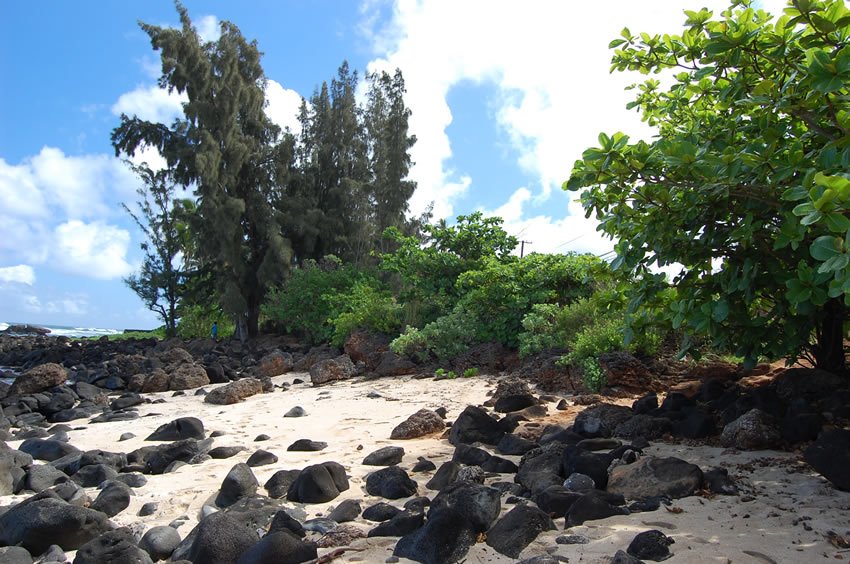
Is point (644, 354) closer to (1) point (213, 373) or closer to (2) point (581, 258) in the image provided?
(2) point (581, 258)

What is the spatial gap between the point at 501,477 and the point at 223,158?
2312 centimetres

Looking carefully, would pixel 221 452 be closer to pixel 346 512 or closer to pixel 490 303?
pixel 346 512

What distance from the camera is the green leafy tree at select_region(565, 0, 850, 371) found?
3582 millimetres

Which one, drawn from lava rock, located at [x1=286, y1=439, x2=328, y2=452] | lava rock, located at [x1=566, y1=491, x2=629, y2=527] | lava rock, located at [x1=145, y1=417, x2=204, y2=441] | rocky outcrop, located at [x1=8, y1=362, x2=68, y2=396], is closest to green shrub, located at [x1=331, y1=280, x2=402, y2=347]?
rocky outcrop, located at [x1=8, y1=362, x2=68, y2=396]

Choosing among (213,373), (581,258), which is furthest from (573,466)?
(213,373)

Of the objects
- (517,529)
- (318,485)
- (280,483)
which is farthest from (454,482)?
(280,483)

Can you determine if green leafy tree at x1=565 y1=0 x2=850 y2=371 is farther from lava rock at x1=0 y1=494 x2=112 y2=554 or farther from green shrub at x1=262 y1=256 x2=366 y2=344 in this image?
green shrub at x1=262 y1=256 x2=366 y2=344

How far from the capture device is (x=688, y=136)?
4.78 metres

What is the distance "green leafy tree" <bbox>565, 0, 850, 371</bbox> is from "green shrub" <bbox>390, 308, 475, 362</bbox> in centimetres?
593

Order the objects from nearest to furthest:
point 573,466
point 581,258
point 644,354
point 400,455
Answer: point 573,466 < point 400,455 < point 644,354 < point 581,258

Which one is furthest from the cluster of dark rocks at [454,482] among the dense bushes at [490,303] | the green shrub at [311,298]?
the green shrub at [311,298]

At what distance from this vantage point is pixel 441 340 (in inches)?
438

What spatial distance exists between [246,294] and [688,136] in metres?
23.1

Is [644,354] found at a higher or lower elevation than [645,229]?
lower
